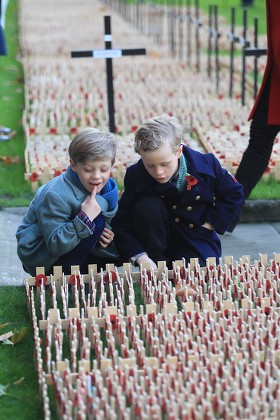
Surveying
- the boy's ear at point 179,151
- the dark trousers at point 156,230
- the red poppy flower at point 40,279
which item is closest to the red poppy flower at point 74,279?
Result: the red poppy flower at point 40,279

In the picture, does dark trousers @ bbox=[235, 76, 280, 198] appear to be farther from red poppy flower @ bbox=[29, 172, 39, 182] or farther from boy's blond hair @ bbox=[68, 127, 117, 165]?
red poppy flower @ bbox=[29, 172, 39, 182]

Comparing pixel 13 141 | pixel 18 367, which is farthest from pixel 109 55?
pixel 18 367

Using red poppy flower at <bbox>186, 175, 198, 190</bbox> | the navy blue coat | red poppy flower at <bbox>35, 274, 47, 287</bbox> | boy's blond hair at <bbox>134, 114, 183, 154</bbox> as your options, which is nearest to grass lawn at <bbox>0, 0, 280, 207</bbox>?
the navy blue coat

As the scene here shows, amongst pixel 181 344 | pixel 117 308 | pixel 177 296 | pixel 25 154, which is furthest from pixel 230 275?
pixel 25 154

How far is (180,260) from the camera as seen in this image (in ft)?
18.1

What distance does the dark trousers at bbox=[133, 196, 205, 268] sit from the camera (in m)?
5.52

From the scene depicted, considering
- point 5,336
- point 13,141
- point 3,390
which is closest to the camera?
point 3,390

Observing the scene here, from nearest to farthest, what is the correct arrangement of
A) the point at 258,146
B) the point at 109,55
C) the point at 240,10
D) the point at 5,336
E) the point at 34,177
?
the point at 5,336 → the point at 258,146 → the point at 34,177 → the point at 109,55 → the point at 240,10

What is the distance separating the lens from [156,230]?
5562 millimetres

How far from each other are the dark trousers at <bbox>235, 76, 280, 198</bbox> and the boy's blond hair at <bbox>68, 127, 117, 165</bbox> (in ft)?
4.83

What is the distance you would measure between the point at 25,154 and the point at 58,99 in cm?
300

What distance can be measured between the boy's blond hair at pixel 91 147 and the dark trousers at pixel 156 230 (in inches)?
16.0

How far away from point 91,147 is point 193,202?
2.51 feet

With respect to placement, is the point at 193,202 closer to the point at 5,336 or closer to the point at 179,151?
the point at 179,151
